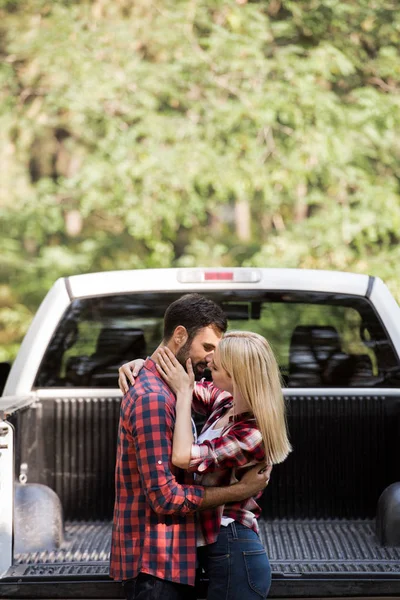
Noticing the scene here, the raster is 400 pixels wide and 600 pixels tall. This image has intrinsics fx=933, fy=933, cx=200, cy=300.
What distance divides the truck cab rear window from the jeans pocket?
1.62m

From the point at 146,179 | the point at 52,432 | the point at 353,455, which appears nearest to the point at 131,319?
the point at 52,432

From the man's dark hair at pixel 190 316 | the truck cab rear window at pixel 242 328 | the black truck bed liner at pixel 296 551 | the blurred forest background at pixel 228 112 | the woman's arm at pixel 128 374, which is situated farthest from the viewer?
the blurred forest background at pixel 228 112

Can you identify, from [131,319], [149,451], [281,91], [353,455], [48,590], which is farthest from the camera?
[281,91]

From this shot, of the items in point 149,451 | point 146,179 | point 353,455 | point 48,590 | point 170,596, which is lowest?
point 146,179

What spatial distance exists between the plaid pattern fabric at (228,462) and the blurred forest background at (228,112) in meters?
8.79

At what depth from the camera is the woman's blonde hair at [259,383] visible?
300 centimetres

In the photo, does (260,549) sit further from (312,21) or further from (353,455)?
(312,21)

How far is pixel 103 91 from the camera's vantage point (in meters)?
12.1

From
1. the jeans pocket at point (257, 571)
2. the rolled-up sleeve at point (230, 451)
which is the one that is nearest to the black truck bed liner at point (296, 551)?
the jeans pocket at point (257, 571)

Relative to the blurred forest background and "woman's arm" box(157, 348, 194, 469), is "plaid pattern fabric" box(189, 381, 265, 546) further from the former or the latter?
the blurred forest background

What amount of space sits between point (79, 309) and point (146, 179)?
752 cm

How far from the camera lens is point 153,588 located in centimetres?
297

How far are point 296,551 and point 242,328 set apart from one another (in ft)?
4.76

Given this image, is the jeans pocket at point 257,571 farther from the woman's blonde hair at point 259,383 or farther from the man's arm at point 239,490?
the woman's blonde hair at point 259,383
